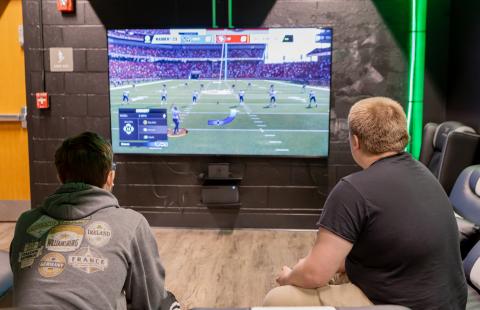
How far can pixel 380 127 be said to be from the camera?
5.55 ft

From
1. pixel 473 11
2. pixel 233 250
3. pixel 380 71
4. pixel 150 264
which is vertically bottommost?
pixel 233 250

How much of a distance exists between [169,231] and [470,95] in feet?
8.78

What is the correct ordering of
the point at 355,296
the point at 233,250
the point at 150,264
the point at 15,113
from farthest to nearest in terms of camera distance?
the point at 15,113 → the point at 233,250 → the point at 355,296 → the point at 150,264

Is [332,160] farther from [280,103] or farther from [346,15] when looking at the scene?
[346,15]

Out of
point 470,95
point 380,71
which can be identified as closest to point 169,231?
point 380,71

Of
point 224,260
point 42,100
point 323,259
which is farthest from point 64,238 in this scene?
point 42,100

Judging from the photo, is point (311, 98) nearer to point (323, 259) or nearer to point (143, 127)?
point (143, 127)

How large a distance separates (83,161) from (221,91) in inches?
110

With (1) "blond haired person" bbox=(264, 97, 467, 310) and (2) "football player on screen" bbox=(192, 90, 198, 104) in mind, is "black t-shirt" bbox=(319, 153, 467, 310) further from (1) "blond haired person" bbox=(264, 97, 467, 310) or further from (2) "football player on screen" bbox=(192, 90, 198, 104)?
(2) "football player on screen" bbox=(192, 90, 198, 104)

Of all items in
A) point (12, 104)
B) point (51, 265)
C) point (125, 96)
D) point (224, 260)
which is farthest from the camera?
point (12, 104)

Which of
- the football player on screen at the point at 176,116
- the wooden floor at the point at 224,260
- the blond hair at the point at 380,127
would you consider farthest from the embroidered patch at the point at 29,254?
the football player on screen at the point at 176,116

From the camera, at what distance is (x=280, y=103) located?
4199mm

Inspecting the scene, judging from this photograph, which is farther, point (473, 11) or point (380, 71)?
point (380, 71)

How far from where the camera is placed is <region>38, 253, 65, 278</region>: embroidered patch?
4.28 feet
